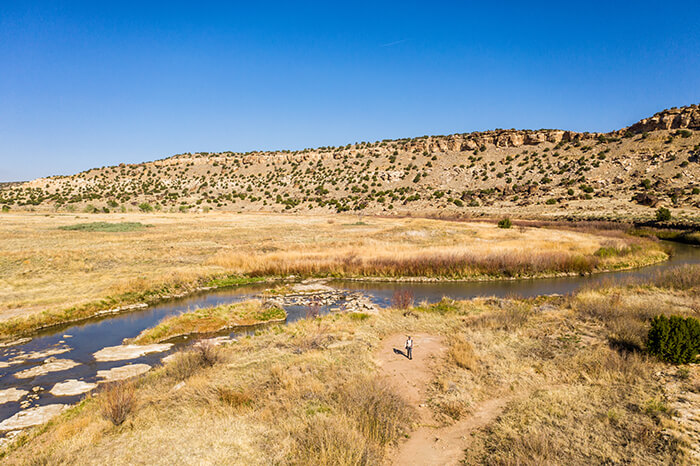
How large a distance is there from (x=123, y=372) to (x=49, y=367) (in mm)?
2813

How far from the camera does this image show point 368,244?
34.4 meters

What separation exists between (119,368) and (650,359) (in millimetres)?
16121

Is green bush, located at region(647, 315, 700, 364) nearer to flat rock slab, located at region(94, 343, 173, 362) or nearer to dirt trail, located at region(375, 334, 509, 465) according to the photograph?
dirt trail, located at region(375, 334, 509, 465)

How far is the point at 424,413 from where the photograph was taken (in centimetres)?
822

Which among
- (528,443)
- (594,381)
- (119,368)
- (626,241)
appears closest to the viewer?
(528,443)

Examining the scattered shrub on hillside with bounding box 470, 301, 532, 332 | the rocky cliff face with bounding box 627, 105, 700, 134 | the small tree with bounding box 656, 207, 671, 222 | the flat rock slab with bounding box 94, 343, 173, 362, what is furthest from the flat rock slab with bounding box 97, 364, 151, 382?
the rocky cliff face with bounding box 627, 105, 700, 134

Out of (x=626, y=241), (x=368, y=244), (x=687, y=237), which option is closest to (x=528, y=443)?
(x=368, y=244)

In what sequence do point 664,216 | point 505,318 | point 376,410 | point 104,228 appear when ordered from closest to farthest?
point 376,410, point 505,318, point 664,216, point 104,228

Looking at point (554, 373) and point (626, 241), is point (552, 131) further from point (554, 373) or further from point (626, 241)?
point (554, 373)

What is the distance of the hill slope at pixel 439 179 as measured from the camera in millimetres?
63469

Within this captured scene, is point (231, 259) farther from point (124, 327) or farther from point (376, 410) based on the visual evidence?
point (376, 410)

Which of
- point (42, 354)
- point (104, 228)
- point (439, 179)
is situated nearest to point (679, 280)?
point (42, 354)

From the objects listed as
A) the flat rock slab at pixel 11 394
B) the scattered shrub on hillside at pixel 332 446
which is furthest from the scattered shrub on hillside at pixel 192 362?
the scattered shrub on hillside at pixel 332 446

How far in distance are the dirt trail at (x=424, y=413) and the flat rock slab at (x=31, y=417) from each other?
27.9ft
